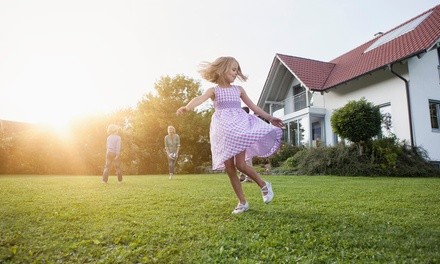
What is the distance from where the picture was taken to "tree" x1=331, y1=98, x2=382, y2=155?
1230cm

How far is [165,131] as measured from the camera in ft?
74.6

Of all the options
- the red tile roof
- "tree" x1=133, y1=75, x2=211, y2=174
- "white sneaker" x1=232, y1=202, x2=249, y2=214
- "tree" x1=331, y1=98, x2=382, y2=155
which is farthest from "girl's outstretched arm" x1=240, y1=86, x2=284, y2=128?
"tree" x1=133, y1=75, x2=211, y2=174

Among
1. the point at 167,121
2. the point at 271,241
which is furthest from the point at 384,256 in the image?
the point at 167,121

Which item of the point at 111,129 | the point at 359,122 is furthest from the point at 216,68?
the point at 359,122

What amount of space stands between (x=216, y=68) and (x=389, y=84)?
14021 mm

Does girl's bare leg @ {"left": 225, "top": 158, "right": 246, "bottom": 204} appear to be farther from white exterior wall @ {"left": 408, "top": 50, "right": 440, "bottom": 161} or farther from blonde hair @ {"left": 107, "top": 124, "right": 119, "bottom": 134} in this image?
white exterior wall @ {"left": 408, "top": 50, "right": 440, "bottom": 161}

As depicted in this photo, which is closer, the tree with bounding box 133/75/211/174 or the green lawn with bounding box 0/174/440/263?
the green lawn with bounding box 0/174/440/263

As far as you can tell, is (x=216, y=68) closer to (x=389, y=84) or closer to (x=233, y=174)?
(x=233, y=174)

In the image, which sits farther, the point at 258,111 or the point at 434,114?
the point at 434,114

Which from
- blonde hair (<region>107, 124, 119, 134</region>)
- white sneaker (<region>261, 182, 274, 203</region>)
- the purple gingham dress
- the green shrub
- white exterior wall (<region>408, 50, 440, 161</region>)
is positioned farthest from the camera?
white exterior wall (<region>408, 50, 440, 161</region>)

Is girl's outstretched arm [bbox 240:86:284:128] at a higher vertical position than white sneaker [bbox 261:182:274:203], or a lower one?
higher

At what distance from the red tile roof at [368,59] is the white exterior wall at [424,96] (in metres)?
0.89

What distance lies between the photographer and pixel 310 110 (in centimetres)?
1866

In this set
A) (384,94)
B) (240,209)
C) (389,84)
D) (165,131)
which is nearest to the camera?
(240,209)
